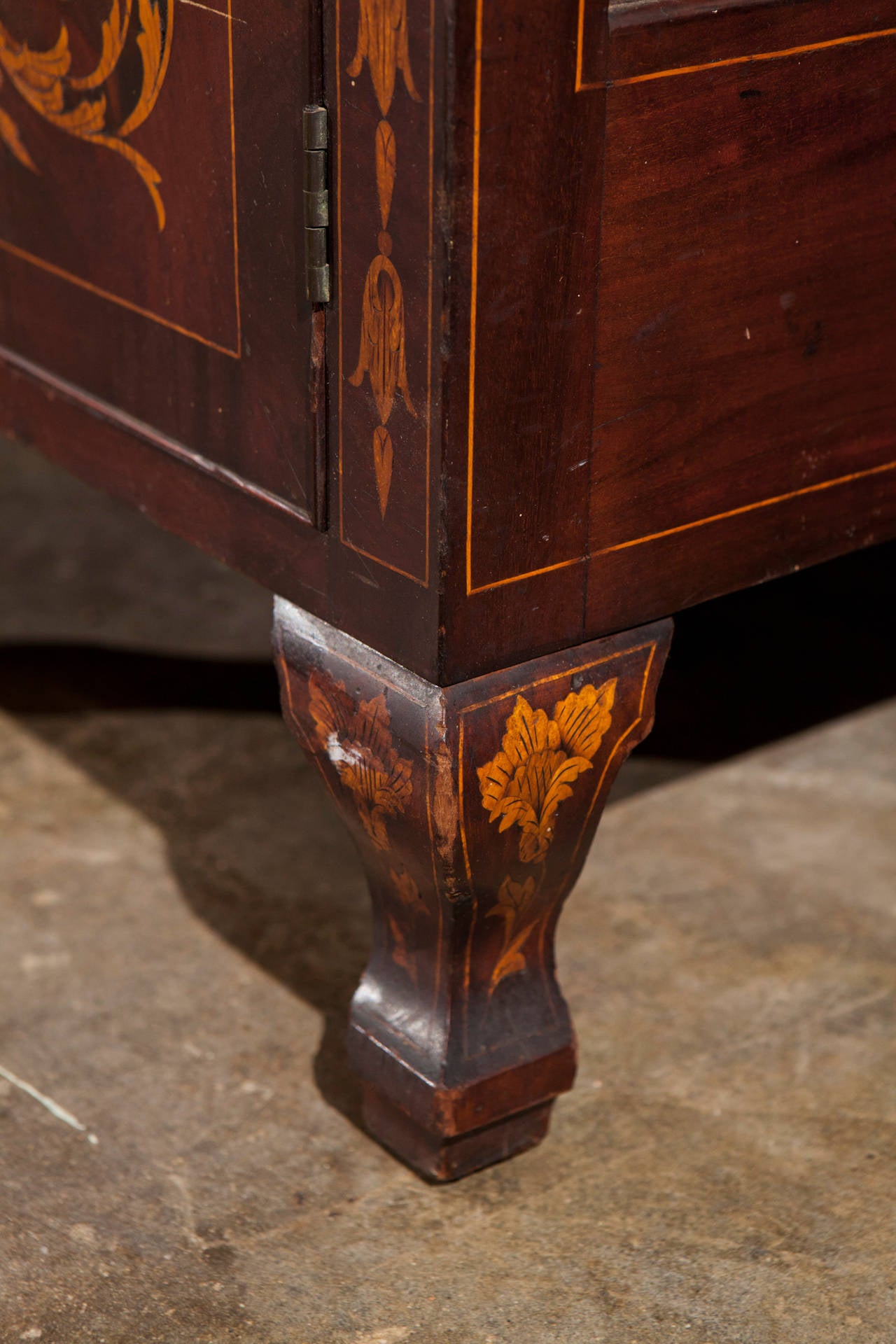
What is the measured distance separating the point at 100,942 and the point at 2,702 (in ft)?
1.81

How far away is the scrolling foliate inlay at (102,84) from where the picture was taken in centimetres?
124

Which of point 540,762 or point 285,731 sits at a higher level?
point 540,762

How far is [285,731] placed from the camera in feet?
7.19

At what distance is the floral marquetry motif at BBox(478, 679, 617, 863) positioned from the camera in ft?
4.06

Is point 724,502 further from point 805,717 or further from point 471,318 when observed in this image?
point 805,717

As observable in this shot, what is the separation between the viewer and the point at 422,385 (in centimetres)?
110

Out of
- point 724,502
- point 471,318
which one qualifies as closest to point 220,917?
point 724,502

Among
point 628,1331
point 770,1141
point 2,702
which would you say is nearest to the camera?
point 628,1331

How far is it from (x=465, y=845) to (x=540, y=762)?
3.0 inches

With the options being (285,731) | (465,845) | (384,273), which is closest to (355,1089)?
(465,845)

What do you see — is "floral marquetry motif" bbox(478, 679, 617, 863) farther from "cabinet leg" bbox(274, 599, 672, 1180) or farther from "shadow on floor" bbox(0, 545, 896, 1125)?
"shadow on floor" bbox(0, 545, 896, 1125)

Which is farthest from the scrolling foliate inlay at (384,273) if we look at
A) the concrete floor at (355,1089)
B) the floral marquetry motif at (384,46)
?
the concrete floor at (355,1089)

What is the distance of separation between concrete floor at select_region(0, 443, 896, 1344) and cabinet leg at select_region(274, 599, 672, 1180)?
9 cm

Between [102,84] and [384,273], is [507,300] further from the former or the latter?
[102,84]
